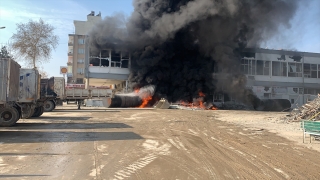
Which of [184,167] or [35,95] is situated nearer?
[184,167]

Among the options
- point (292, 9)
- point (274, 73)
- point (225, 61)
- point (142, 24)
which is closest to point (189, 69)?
point (225, 61)

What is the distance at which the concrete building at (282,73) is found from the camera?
136 feet

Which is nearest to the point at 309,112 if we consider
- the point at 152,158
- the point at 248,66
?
the point at 152,158

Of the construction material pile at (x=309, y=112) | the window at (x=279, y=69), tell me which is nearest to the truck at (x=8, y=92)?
the construction material pile at (x=309, y=112)

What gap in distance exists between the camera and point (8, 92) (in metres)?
11.1

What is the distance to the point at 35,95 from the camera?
15.4m

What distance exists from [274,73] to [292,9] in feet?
44.1

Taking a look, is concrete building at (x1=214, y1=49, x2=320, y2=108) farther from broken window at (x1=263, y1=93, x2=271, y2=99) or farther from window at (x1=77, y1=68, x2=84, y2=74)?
window at (x1=77, y1=68, x2=84, y2=74)

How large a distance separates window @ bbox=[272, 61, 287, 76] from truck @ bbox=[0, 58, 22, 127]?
126 ft

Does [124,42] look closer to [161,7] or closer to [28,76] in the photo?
[161,7]

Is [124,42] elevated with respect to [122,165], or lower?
elevated

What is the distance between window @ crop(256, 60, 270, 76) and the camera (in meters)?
42.0

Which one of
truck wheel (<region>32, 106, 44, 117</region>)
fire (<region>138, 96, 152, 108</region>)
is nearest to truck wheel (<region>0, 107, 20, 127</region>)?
truck wheel (<region>32, 106, 44, 117</region>)

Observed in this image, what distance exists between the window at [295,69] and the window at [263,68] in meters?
3.90
